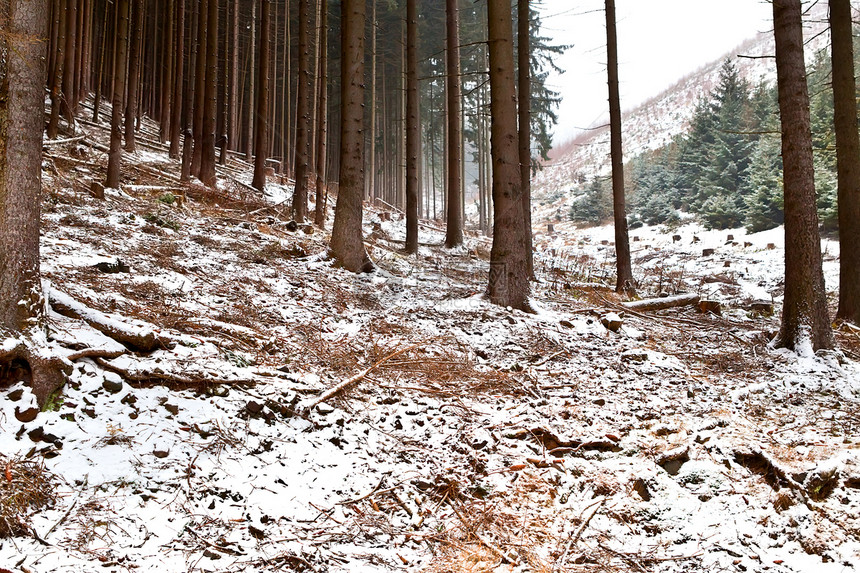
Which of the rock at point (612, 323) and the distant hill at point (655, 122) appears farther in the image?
the distant hill at point (655, 122)

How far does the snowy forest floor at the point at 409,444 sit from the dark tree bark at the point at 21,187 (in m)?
0.23

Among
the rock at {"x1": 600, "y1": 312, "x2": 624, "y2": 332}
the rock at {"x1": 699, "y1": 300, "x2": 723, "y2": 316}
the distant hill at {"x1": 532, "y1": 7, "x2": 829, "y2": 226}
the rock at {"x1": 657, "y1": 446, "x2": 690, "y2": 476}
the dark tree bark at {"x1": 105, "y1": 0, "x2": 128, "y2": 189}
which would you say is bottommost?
the rock at {"x1": 657, "y1": 446, "x2": 690, "y2": 476}

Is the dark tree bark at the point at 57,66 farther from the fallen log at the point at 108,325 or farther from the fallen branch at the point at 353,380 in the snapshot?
the fallen branch at the point at 353,380

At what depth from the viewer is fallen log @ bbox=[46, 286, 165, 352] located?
373cm

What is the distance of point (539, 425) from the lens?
398 cm

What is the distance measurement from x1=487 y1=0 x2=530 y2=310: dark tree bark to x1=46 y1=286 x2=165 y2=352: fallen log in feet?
15.0

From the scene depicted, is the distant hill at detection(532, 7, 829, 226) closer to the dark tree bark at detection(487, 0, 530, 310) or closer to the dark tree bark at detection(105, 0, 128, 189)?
the dark tree bark at detection(487, 0, 530, 310)

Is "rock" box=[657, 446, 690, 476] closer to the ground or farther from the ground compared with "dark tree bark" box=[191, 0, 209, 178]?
closer to the ground

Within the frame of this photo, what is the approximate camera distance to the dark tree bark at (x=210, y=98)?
40.7 ft

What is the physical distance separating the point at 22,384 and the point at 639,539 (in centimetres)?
380

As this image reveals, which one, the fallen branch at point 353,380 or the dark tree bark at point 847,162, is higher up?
the dark tree bark at point 847,162

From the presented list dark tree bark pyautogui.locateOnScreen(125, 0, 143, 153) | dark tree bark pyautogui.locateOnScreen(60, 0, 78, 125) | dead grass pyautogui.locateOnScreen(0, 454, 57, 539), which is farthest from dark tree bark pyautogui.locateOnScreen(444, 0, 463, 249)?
dead grass pyautogui.locateOnScreen(0, 454, 57, 539)

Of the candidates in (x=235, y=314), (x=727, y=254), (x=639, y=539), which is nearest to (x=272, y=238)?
(x=235, y=314)

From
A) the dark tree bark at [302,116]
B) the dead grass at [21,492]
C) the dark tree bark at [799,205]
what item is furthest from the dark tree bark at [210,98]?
the dark tree bark at [799,205]
